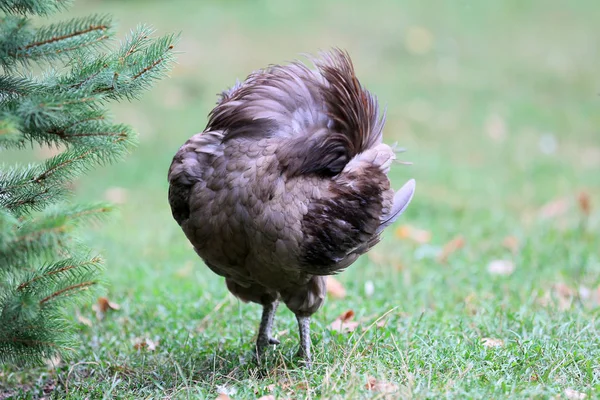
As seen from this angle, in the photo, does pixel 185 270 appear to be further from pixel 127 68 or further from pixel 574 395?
pixel 574 395

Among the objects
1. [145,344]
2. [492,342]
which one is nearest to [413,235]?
[492,342]

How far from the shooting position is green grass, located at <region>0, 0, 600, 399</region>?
3.76 m

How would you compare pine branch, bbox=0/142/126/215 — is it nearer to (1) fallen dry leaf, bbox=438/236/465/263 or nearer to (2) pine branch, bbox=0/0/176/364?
(2) pine branch, bbox=0/0/176/364

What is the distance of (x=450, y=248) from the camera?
649cm

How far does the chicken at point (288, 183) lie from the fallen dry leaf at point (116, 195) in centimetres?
473

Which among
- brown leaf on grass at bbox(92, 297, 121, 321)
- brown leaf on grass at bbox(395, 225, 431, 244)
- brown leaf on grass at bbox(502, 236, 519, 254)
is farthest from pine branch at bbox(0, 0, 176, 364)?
brown leaf on grass at bbox(502, 236, 519, 254)

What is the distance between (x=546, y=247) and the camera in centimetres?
652

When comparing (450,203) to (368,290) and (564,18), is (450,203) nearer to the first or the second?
(368,290)

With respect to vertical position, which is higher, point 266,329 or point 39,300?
point 39,300

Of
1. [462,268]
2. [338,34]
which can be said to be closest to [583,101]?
[338,34]

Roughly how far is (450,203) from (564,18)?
830cm

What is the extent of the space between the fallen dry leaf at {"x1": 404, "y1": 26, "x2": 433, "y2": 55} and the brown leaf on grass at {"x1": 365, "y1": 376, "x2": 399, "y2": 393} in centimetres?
1056

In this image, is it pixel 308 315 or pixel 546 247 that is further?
pixel 546 247

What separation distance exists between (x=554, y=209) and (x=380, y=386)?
5001 mm
